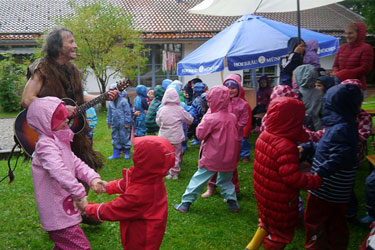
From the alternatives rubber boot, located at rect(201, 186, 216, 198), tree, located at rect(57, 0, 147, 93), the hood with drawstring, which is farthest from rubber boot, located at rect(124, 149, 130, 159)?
tree, located at rect(57, 0, 147, 93)

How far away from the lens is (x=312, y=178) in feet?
9.61

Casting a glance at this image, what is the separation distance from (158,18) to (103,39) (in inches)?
230

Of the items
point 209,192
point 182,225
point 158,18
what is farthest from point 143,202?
point 158,18

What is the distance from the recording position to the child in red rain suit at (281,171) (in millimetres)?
2914

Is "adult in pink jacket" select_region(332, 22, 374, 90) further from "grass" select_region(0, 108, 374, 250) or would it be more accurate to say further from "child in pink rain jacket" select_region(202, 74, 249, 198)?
"grass" select_region(0, 108, 374, 250)

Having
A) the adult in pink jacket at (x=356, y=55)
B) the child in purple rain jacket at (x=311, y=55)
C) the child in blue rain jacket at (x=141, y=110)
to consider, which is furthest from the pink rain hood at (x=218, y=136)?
the child in blue rain jacket at (x=141, y=110)

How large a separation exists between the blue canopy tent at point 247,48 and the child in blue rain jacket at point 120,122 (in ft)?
5.39

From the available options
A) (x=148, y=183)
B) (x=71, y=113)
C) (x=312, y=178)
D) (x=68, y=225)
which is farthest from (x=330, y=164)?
(x=71, y=113)

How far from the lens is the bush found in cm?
1559

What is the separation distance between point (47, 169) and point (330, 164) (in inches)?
89.6

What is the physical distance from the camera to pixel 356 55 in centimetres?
530

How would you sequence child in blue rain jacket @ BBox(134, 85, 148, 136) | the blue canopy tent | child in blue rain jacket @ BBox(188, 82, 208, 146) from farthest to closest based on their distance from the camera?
child in blue rain jacket @ BBox(134, 85, 148, 136) → child in blue rain jacket @ BBox(188, 82, 208, 146) → the blue canopy tent

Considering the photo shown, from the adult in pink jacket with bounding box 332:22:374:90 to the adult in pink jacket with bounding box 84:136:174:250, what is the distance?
12.8 ft

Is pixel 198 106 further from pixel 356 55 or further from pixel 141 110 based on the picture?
pixel 356 55
